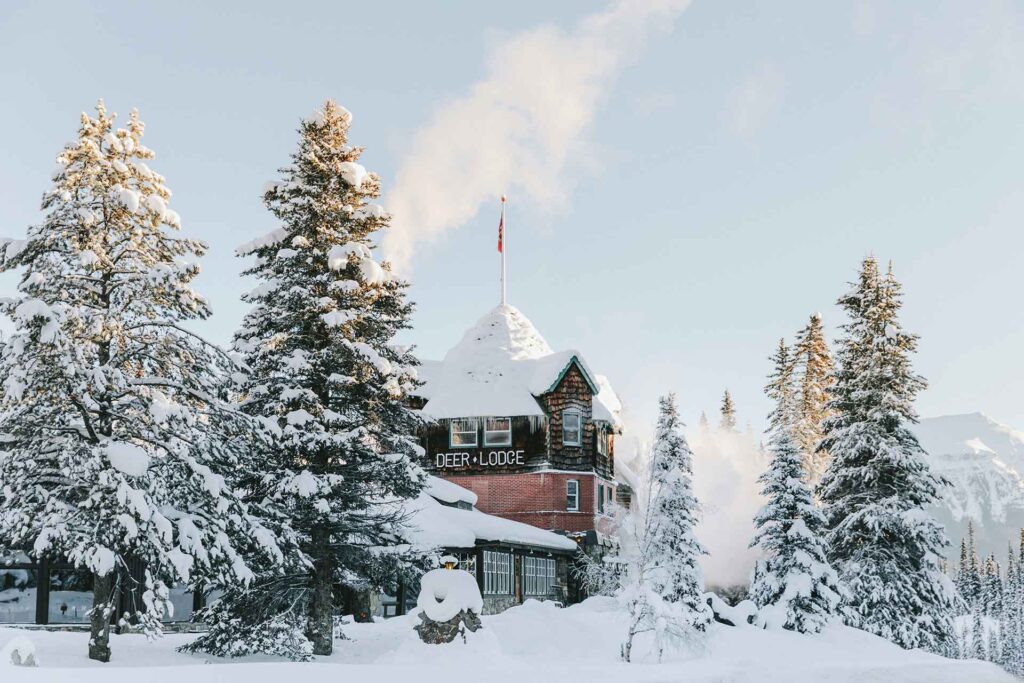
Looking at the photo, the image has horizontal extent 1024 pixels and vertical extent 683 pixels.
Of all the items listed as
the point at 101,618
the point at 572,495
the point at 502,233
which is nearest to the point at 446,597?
the point at 101,618

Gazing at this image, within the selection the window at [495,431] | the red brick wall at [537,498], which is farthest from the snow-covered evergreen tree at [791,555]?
the window at [495,431]

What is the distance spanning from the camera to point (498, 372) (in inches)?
1823

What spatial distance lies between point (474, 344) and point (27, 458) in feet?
100

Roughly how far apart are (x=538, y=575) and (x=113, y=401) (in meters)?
24.2

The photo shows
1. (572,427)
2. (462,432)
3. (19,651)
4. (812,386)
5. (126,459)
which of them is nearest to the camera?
(19,651)

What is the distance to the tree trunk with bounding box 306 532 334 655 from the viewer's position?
877 inches

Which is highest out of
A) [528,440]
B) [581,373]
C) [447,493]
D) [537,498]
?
[581,373]

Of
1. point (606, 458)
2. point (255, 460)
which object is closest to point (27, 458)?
point (255, 460)

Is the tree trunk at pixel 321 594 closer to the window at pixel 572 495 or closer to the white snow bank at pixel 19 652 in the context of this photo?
the white snow bank at pixel 19 652

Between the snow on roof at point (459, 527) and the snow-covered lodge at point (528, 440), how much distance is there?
191cm

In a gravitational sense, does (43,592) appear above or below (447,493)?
below

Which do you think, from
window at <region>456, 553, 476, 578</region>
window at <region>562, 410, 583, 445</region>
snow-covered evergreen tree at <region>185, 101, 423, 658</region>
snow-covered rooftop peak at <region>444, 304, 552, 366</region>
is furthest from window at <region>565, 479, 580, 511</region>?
snow-covered evergreen tree at <region>185, 101, 423, 658</region>

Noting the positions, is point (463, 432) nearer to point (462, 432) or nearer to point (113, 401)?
point (462, 432)

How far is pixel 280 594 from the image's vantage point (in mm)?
21938
